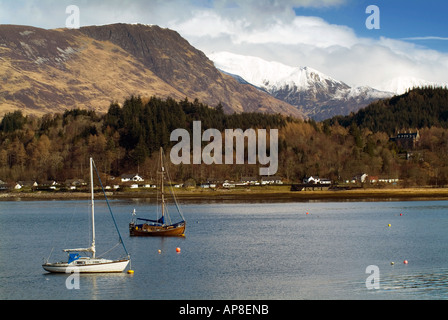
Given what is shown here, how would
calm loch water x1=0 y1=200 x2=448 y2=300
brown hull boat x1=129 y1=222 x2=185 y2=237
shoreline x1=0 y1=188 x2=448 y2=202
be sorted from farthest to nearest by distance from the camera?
shoreline x1=0 y1=188 x2=448 y2=202, brown hull boat x1=129 y1=222 x2=185 y2=237, calm loch water x1=0 y1=200 x2=448 y2=300

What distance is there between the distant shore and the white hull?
89.2 metres

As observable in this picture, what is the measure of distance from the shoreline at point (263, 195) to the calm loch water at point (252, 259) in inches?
2016

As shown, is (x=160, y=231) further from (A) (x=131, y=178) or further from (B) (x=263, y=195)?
(A) (x=131, y=178)

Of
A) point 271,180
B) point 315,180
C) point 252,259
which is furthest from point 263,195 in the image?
point 252,259

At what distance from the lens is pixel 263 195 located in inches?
5733

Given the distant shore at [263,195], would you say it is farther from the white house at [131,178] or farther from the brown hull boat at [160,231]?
the brown hull boat at [160,231]

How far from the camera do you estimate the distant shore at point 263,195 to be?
5221 inches

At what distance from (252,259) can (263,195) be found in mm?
99027

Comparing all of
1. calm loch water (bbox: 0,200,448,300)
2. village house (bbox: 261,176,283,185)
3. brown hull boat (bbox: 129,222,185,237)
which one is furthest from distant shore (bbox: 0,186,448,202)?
brown hull boat (bbox: 129,222,185,237)

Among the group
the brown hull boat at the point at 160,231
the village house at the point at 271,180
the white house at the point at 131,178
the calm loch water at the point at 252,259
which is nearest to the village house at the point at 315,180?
the village house at the point at 271,180

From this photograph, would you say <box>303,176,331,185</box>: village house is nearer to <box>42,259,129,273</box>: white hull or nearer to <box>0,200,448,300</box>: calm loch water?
<box>0,200,448,300</box>: calm loch water

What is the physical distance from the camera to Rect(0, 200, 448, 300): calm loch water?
116ft

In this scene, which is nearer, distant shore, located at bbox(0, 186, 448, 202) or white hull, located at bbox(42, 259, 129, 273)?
white hull, located at bbox(42, 259, 129, 273)
